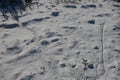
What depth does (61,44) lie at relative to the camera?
5.45 metres

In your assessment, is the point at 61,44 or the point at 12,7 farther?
the point at 12,7

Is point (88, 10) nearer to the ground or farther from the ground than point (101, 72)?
farther from the ground

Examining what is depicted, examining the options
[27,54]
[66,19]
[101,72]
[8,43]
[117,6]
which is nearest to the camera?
[101,72]

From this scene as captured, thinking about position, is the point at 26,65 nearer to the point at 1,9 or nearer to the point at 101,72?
the point at 101,72

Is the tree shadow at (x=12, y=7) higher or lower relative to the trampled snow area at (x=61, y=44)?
higher

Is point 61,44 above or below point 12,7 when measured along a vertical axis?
below

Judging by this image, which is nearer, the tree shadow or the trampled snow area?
the trampled snow area

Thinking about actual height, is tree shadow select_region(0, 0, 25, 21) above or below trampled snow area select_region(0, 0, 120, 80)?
above

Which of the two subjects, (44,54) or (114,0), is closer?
(44,54)

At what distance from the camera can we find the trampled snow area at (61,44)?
4570 millimetres

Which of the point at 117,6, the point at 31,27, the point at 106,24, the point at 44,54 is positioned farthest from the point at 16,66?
the point at 117,6

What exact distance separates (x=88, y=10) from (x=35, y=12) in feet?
5.49

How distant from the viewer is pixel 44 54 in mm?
5086

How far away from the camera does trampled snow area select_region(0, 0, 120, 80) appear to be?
457 centimetres
